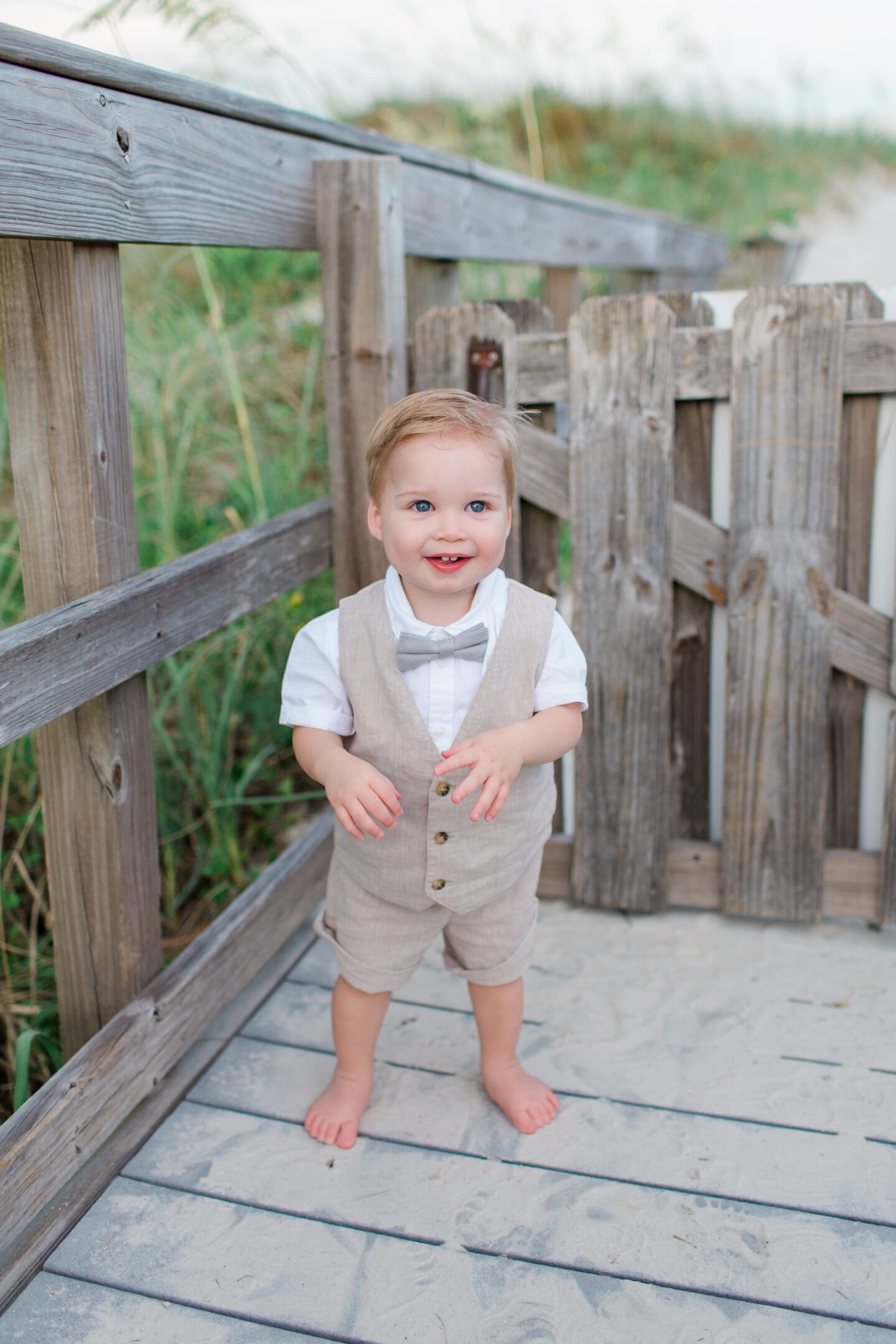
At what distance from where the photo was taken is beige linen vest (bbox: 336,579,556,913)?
1.81 m

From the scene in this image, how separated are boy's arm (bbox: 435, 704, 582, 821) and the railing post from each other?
2.03 feet

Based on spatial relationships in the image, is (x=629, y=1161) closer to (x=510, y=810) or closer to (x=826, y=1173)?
(x=826, y=1173)

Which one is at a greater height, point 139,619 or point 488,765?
point 139,619

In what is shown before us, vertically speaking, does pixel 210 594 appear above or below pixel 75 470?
below

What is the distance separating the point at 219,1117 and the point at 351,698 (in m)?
0.86

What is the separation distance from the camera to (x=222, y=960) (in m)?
2.33

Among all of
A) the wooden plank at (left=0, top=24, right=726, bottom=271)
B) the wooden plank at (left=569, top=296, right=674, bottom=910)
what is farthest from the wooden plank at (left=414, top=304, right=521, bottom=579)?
the wooden plank at (left=0, top=24, right=726, bottom=271)

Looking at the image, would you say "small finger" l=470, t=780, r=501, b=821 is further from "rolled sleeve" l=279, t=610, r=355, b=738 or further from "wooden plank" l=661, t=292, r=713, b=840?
"wooden plank" l=661, t=292, r=713, b=840

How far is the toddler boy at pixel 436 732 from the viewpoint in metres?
1.72

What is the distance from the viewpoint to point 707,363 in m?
2.46

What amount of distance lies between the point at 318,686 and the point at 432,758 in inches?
8.9

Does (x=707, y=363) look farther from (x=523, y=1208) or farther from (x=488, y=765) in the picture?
(x=523, y=1208)

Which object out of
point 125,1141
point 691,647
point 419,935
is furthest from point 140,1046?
point 691,647

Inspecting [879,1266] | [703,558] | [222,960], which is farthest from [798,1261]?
[703,558]
